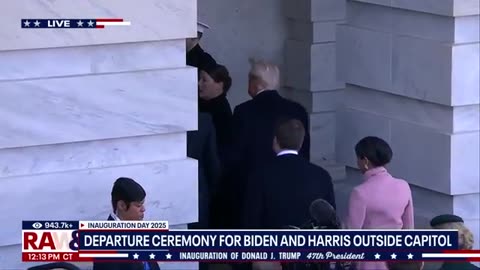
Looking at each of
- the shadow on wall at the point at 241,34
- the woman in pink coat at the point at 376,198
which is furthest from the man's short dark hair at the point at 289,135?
the shadow on wall at the point at 241,34

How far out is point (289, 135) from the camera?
732cm

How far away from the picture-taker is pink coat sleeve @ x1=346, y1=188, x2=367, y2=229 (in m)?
7.22

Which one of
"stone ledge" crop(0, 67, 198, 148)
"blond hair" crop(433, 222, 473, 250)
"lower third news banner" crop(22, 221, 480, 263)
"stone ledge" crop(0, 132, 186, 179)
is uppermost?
"stone ledge" crop(0, 67, 198, 148)

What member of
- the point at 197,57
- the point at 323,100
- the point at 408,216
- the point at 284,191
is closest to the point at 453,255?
the point at 408,216

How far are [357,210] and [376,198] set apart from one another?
0.12m

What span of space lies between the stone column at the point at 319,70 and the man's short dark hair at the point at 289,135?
2.24 meters

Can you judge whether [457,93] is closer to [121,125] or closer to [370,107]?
[370,107]

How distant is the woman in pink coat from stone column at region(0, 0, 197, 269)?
912mm

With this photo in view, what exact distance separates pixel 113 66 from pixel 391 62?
7.41 feet

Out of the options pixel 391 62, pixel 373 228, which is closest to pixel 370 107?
pixel 391 62

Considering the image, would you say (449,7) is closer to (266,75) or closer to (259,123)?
(266,75)

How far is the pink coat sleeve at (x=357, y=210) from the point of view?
7219 millimetres

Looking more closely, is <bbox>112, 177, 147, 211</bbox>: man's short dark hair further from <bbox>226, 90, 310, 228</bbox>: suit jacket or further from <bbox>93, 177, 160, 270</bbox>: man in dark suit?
<bbox>226, 90, 310, 228</bbox>: suit jacket

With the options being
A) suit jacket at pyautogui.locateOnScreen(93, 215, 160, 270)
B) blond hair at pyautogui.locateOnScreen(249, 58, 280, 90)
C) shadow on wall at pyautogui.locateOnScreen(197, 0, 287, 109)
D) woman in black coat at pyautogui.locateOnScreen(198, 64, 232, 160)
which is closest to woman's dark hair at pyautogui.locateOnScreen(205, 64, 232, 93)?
woman in black coat at pyautogui.locateOnScreen(198, 64, 232, 160)
